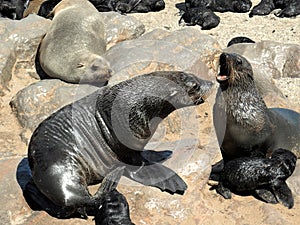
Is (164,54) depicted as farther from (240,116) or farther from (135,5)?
(135,5)

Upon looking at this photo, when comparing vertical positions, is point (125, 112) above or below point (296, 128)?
above

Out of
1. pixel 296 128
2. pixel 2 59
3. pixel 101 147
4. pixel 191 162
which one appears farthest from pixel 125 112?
pixel 2 59

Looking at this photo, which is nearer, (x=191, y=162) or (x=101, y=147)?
(x=101, y=147)

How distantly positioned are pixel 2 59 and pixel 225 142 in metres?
3.70

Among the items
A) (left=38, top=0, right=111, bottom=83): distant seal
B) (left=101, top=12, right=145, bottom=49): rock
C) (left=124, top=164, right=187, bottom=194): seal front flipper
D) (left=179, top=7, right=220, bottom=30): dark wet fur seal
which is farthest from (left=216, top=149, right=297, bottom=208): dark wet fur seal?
(left=179, top=7, right=220, bottom=30): dark wet fur seal

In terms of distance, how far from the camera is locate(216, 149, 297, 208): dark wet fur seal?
518 cm

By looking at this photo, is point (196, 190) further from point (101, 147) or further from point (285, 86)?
point (285, 86)

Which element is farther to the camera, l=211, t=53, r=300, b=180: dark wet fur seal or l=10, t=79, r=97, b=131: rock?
l=10, t=79, r=97, b=131: rock

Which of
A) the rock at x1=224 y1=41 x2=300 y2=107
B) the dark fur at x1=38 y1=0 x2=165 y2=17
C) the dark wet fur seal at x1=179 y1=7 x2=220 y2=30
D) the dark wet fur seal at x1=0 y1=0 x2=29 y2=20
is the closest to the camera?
the rock at x1=224 y1=41 x2=300 y2=107

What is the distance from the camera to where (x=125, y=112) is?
507 centimetres

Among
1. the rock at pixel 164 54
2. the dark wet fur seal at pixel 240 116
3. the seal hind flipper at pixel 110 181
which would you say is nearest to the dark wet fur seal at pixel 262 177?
the dark wet fur seal at pixel 240 116

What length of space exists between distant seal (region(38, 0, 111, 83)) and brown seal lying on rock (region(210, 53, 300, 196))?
2336mm

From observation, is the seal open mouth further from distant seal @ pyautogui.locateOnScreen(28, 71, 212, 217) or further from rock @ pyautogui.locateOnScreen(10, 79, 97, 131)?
rock @ pyautogui.locateOnScreen(10, 79, 97, 131)

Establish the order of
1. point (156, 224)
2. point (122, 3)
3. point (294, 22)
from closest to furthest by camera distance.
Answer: point (156, 224) → point (294, 22) → point (122, 3)
